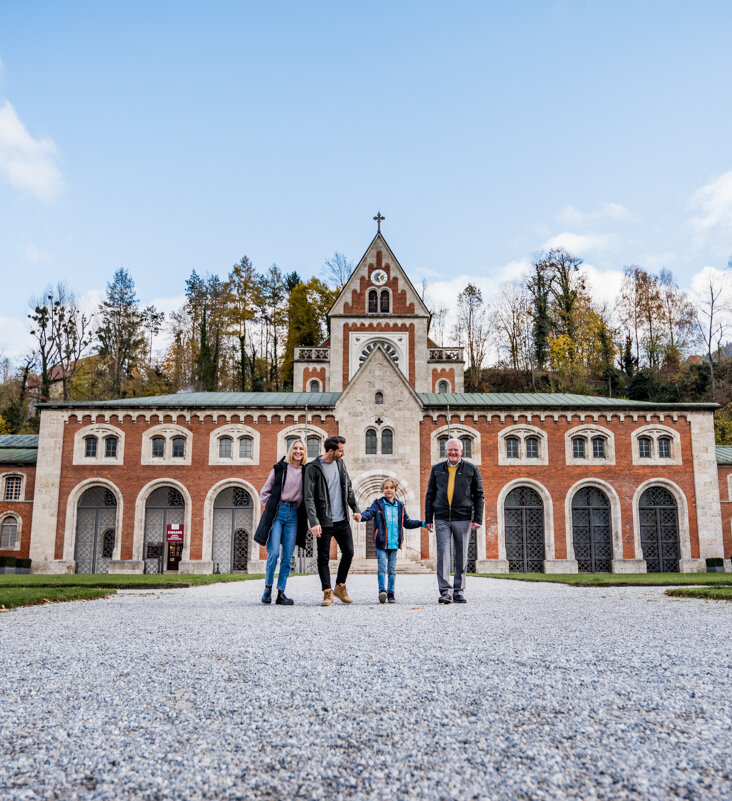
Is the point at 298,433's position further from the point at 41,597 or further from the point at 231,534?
the point at 41,597

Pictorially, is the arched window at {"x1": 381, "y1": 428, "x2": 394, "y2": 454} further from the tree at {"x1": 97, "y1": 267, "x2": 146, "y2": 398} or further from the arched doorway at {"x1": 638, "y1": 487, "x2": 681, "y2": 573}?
the tree at {"x1": 97, "y1": 267, "x2": 146, "y2": 398}

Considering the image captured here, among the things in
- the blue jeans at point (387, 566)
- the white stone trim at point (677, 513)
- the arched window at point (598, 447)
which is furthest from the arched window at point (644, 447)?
the blue jeans at point (387, 566)

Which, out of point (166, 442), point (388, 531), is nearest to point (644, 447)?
point (166, 442)

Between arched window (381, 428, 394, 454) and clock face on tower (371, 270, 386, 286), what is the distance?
11.9 metres

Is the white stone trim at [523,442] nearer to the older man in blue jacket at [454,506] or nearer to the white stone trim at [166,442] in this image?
the white stone trim at [166,442]

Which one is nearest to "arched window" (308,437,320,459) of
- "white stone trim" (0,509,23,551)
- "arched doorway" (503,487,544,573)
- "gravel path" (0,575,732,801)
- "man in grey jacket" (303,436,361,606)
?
"arched doorway" (503,487,544,573)

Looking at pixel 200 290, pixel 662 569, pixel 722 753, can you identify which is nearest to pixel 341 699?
pixel 722 753

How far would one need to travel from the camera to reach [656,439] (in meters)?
32.8

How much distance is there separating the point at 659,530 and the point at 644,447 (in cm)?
389

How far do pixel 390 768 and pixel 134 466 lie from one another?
31.1 m

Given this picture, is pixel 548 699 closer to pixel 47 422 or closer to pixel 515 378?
pixel 47 422

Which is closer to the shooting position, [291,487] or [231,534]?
[291,487]

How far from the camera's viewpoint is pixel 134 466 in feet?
105

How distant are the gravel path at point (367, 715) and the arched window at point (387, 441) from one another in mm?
25552
